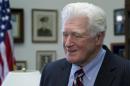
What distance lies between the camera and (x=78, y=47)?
1.45 metres

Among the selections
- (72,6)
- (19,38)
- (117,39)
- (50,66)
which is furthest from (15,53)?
(72,6)

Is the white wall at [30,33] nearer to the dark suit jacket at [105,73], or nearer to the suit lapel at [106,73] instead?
the dark suit jacket at [105,73]

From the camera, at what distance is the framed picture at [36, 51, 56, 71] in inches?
162

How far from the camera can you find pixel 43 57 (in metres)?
4.15

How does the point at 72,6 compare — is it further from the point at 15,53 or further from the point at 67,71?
the point at 15,53

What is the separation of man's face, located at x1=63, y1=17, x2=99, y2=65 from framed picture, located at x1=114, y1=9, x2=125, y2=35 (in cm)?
268

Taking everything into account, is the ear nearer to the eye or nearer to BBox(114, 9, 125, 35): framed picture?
the eye

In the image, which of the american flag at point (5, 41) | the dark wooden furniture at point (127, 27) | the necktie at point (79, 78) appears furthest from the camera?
the american flag at point (5, 41)

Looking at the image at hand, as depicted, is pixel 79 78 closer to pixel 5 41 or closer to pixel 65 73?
pixel 65 73

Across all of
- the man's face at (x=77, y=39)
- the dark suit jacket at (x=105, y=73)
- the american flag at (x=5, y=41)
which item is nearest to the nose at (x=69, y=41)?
the man's face at (x=77, y=39)

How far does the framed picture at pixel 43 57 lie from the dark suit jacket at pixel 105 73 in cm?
240

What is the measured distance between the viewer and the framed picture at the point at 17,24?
4027 millimetres

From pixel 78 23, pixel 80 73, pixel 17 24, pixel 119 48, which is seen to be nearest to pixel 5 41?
pixel 17 24

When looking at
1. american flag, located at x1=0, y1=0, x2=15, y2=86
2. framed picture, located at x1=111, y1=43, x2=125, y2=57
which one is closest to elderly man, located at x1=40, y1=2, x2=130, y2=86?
american flag, located at x1=0, y1=0, x2=15, y2=86
